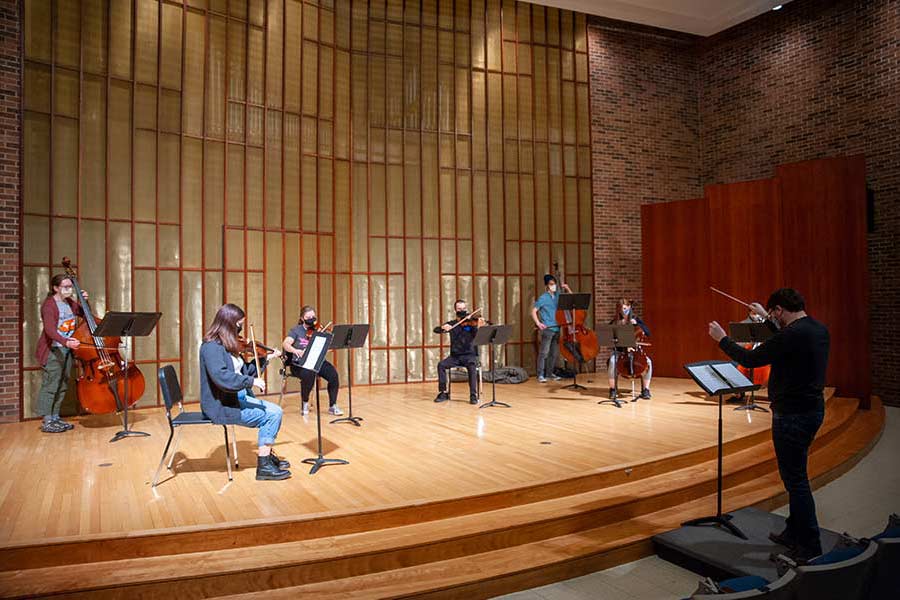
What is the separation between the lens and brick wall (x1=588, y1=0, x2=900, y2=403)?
9320 mm

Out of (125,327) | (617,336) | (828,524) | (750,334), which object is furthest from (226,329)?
(750,334)

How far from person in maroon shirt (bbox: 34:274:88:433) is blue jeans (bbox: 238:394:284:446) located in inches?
105

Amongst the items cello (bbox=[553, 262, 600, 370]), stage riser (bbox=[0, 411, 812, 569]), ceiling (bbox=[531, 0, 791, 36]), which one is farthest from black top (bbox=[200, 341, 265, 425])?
ceiling (bbox=[531, 0, 791, 36])

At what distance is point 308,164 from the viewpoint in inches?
350

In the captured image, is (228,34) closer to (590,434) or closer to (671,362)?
(590,434)

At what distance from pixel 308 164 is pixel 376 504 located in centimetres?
606

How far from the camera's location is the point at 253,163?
840 centimetres

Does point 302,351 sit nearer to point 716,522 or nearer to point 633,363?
point 633,363

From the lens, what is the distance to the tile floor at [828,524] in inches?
142

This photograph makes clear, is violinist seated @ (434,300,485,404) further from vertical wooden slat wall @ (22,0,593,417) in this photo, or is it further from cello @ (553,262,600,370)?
vertical wooden slat wall @ (22,0,593,417)

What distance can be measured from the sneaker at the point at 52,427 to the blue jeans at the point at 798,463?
6.35 m

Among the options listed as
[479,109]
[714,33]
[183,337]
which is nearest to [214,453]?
[183,337]

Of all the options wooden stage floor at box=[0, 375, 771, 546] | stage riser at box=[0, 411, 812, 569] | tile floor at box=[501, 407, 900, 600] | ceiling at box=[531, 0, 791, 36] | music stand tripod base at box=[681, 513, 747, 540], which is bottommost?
tile floor at box=[501, 407, 900, 600]

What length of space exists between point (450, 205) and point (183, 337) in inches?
177
